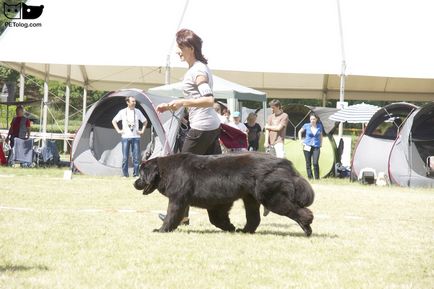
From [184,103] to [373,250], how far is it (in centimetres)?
203

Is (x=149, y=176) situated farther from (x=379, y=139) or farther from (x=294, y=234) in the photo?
(x=379, y=139)

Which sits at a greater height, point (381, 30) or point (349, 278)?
point (381, 30)

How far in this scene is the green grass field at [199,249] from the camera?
456 centimetres

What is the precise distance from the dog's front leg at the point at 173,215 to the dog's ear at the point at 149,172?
307mm

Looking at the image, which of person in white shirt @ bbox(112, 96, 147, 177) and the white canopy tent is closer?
person in white shirt @ bbox(112, 96, 147, 177)

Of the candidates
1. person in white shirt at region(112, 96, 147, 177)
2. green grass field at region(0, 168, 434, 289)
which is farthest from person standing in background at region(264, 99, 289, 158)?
green grass field at region(0, 168, 434, 289)

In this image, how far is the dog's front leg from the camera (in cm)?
670

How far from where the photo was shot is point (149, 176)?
22.7 ft

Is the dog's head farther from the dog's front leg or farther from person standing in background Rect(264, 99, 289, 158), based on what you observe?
person standing in background Rect(264, 99, 289, 158)

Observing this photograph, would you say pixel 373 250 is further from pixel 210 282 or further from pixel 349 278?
pixel 210 282

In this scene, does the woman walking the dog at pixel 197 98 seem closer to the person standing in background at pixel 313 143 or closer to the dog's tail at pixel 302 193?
the dog's tail at pixel 302 193

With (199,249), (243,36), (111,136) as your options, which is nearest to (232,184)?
(199,249)

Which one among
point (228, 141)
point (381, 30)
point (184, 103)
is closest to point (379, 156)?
Result: point (381, 30)

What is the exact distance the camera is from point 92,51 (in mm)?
20297
